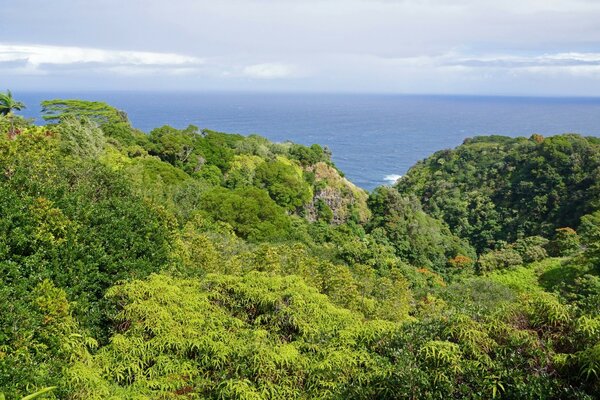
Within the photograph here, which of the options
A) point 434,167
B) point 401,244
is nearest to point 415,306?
point 401,244

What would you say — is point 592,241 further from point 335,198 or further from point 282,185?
point 282,185

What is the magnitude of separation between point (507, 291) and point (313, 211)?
68.3 feet

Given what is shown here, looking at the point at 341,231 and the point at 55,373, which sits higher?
the point at 55,373

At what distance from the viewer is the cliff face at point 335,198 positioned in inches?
1644

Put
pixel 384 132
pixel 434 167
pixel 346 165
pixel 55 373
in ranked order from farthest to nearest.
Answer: pixel 384 132, pixel 346 165, pixel 434 167, pixel 55 373

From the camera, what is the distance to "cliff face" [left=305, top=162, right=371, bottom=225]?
4176 centimetres

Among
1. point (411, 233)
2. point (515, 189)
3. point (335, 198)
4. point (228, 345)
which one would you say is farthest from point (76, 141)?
point (515, 189)

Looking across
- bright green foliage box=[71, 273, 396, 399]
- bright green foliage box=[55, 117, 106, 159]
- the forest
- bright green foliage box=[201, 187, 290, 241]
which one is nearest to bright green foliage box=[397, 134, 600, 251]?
the forest

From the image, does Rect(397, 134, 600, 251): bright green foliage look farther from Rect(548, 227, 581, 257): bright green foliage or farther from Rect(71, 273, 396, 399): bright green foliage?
Rect(71, 273, 396, 399): bright green foliage

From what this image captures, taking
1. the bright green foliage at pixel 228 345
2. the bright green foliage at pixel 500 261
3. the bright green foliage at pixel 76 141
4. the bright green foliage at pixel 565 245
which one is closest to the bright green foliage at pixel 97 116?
the bright green foliage at pixel 76 141

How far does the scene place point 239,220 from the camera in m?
26.1

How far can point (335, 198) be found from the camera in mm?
43594

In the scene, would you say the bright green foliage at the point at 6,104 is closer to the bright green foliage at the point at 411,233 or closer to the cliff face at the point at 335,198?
the cliff face at the point at 335,198

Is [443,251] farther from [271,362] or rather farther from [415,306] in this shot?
[271,362]
